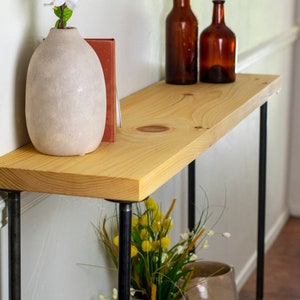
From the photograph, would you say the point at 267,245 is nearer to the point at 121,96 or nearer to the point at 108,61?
the point at 121,96

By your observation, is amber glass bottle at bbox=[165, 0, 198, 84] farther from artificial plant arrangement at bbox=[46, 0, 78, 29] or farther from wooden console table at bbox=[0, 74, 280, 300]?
artificial plant arrangement at bbox=[46, 0, 78, 29]

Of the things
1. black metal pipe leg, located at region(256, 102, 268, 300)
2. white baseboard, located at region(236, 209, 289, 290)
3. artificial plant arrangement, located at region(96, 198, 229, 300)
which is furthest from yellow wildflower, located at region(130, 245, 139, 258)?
white baseboard, located at region(236, 209, 289, 290)

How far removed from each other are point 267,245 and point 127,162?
7.33 ft

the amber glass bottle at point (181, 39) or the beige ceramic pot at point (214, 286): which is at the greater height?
the amber glass bottle at point (181, 39)

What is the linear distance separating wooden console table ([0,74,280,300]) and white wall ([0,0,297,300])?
87mm

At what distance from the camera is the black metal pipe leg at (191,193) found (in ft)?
6.84

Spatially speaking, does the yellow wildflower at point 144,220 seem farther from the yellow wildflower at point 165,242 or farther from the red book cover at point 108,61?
the red book cover at point 108,61

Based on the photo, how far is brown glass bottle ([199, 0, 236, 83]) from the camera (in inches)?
73.2

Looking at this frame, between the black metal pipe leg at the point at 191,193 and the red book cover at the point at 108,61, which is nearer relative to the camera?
the red book cover at the point at 108,61

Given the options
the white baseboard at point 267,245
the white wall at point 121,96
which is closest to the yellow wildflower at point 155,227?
the white wall at point 121,96

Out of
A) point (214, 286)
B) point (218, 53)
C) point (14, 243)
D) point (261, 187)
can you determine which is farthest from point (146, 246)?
point (261, 187)

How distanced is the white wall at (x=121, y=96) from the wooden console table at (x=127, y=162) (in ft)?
0.29

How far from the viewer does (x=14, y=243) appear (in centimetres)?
119

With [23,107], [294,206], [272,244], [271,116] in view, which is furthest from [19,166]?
[294,206]
